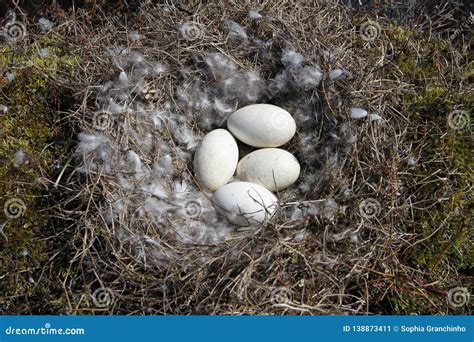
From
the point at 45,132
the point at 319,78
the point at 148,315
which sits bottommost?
the point at 148,315

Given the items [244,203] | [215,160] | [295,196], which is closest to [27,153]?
[215,160]

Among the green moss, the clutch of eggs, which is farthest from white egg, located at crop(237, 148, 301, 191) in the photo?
the green moss

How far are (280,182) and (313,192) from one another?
0.12 meters

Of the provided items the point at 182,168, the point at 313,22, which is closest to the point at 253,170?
the point at 182,168

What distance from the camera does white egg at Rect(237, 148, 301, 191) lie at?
88.7 inches

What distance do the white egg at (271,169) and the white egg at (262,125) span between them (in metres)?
0.04

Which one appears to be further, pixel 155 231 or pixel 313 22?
pixel 313 22

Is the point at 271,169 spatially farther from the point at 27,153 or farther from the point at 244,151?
the point at 27,153

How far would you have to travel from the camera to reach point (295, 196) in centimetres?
228

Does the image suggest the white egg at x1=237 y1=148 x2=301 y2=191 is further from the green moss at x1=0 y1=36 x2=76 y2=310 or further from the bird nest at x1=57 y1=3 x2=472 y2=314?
the green moss at x1=0 y1=36 x2=76 y2=310

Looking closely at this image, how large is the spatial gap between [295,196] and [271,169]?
0.12 meters

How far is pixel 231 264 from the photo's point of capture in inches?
77.3

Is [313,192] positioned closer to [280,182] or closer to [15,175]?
[280,182]

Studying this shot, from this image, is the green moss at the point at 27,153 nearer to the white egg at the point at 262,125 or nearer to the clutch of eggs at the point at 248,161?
the clutch of eggs at the point at 248,161
